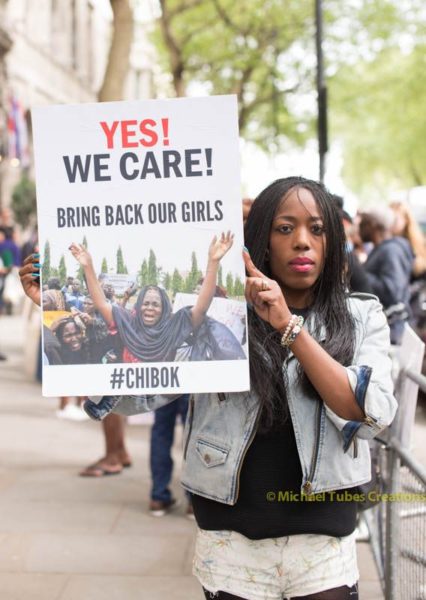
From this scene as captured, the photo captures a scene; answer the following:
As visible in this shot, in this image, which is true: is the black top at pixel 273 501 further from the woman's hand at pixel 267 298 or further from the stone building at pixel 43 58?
the stone building at pixel 43 58

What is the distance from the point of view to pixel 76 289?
234 cm

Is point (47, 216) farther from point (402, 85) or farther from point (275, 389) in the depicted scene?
point (402, 85)

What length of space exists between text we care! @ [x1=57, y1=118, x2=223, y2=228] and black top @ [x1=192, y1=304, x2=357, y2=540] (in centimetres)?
61

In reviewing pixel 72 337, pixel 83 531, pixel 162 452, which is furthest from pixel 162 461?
pixel 72 337

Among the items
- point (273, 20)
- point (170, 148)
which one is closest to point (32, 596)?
point (170, 148)

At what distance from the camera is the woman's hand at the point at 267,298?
219cm

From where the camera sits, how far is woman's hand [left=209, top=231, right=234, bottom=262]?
2.28 m

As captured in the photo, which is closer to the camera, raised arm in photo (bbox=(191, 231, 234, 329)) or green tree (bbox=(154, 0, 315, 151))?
raised arm in photo (bbox=(191, 231, 234, 329))

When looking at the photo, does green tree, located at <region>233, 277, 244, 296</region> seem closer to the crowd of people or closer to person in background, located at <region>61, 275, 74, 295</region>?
the crowd of people

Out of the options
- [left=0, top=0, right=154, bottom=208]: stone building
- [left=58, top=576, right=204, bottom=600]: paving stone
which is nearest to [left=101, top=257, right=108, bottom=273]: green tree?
[left=58, top=576, right=204, bottom=600]: paving stone

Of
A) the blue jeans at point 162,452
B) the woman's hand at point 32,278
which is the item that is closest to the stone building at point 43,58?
the blue jeans at point 162,452

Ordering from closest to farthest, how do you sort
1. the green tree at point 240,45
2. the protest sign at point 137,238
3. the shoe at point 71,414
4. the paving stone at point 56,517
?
the protest sign at point 137,238 → the paving stone at point 56,517 → the shoe at point 71,414 → the green tree at point 240,45

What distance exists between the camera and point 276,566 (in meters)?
2.38

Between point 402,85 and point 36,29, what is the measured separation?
38.4 ft
